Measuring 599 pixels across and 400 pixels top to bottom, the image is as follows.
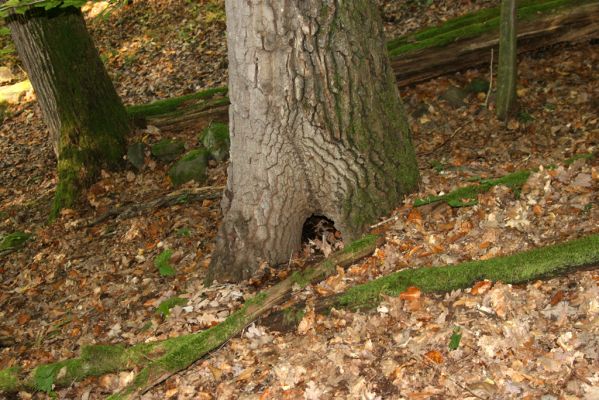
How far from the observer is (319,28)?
3.80m

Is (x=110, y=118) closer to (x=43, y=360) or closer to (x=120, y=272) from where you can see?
(x=120, y=272)

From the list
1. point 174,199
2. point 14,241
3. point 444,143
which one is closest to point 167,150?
point 174,199

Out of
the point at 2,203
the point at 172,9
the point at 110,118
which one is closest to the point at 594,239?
the point at 110,118

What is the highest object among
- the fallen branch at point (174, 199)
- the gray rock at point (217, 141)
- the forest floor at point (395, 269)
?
the gray rock at point (217, 141)

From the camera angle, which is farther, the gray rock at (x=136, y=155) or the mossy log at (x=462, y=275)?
the gray rock at (x=136, y=155)

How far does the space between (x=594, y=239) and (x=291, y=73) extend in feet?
7.03

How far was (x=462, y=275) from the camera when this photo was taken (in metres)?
3.47

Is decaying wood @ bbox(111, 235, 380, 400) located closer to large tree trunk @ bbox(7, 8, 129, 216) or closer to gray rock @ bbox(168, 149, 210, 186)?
gray rock @ bbox(168, 149, 210, 186)

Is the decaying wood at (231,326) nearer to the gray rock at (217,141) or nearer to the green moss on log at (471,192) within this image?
the green moss on log at (471,192)

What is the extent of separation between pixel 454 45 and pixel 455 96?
0.69 meters

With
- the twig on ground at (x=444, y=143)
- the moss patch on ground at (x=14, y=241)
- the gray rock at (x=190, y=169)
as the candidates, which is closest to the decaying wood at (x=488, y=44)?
the twig on ground at (x=444, y=143)

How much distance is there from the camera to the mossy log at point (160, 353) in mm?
3615

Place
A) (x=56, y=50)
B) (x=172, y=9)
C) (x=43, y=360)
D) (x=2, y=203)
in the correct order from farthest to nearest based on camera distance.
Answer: (x=172, y=9), (x=2, y=203), (x=56, y=50), (x=43, y=360)

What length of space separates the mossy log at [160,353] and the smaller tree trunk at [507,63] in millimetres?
3399
